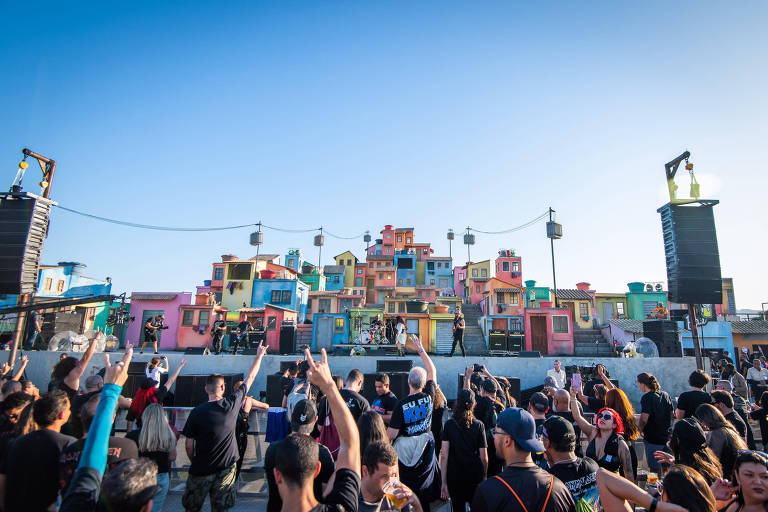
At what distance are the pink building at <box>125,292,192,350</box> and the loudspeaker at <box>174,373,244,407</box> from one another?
2177cm

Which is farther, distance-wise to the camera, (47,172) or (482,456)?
(47,172)

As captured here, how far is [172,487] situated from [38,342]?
2124cm

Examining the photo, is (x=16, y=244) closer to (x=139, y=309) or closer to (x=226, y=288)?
(x=139, y=309)

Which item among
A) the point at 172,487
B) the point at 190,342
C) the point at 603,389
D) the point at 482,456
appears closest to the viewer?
the point at 482,456

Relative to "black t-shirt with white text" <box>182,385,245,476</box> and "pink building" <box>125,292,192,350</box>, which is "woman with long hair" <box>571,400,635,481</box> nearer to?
"black t-shirt with white text" <box>182,385,245,476</box>

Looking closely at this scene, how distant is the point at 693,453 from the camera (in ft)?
11.7

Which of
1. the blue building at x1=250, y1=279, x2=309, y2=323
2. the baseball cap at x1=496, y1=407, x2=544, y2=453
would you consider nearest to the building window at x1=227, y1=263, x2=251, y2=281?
the blue building at x1=250, y1=279, x2=309, y2=323

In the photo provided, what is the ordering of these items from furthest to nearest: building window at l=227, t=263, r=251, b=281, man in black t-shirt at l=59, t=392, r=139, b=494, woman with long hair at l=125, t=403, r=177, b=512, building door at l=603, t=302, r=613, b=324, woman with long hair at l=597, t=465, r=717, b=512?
building door at l=603, t=302, r=613, b=324, building window at l=227, t=263, r=251, b=281, woman with long hair at l=125, t=403, r=177, b=512, man in black t-shirt at l=59, t=392, r=139, b=494, woman with long hair at l=597, t=465, r=717, b=512

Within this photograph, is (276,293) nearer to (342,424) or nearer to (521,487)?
(342,424)

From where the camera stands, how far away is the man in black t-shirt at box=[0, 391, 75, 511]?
9.47ft

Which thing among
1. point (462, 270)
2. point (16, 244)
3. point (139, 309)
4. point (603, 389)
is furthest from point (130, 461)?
point (462, 270)

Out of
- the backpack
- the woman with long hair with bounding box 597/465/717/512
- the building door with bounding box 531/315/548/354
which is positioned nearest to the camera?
the woman with long hair with bounding box 597/465/717/512

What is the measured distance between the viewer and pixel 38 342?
21.6 m

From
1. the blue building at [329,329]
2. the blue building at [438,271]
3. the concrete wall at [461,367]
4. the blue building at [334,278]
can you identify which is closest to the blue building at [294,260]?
the blue building at [334,278]
